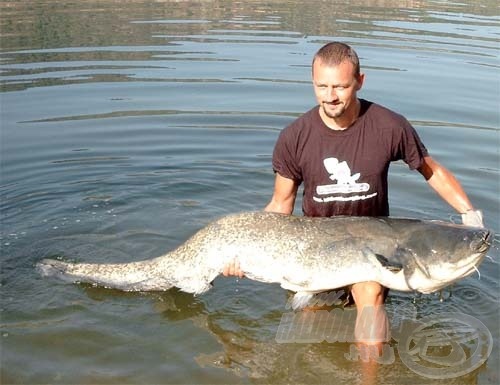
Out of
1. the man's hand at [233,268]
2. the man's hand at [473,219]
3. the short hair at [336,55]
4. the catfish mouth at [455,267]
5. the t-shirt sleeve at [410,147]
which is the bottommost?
the man's hand at [233,268]

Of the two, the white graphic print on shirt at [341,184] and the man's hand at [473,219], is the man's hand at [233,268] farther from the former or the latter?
the man's hand at [473,219]

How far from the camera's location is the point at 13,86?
43.3 ft

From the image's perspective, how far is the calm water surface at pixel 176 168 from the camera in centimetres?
514

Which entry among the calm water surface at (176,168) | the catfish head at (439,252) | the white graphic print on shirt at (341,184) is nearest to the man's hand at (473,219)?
the catfish head at (439,252)

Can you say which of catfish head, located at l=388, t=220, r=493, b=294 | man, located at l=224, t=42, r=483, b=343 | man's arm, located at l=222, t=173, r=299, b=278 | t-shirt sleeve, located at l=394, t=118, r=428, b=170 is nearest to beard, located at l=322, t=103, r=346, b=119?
man, located at l=224, t=42, r=483, b=343

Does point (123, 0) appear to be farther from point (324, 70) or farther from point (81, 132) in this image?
point (324, 70)

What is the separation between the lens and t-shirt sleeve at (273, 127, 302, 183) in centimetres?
514

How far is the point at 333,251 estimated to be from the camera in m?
4.72

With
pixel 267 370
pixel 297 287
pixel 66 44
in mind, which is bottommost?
pixel 267 370

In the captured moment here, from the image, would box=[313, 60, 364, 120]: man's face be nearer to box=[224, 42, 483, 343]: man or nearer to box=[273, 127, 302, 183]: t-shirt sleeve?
box=[224, 42, 483, 343]: man

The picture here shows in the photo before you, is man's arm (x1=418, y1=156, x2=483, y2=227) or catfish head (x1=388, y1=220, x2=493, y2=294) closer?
catfish head (x1=388, y1=220, x2=493, y2=294)

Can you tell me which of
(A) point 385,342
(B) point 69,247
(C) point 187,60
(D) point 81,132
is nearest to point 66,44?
(C) point 187,60

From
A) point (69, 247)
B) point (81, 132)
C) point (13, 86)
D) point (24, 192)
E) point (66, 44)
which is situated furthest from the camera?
point (66, 44)

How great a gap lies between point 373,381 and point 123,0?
987 inches
